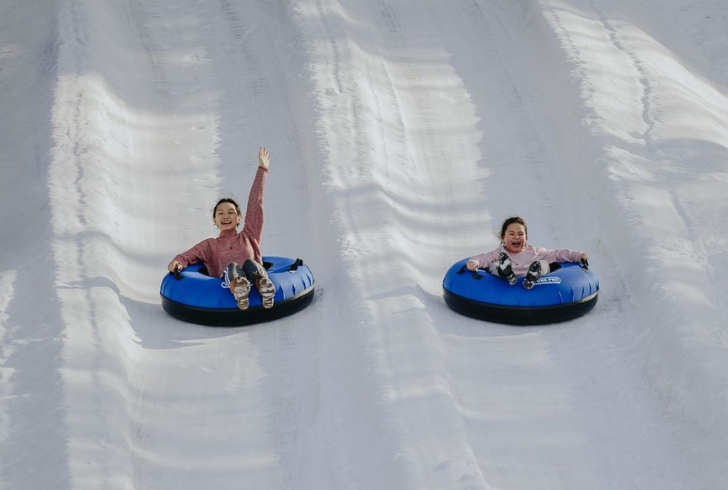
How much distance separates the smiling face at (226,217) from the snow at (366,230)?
29.7 inches

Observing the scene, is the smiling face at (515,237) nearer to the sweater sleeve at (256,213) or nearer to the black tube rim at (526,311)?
the black tube rim at (526,311)

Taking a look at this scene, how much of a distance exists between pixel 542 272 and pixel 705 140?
289 cm

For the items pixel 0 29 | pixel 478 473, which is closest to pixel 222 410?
pixel 478 473

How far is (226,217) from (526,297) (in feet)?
7.05

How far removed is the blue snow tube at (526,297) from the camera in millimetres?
6785

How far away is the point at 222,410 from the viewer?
6.12m

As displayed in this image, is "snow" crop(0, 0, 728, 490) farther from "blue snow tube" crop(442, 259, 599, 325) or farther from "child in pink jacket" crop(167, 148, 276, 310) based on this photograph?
"child in pink jacket" crop(167, 148, 276, 310)

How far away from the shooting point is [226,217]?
7.26 m

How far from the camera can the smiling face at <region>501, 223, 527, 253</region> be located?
706cm

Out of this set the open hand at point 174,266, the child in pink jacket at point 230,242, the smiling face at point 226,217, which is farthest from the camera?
the smiling face at point 226,217

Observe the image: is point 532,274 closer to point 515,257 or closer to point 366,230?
point 515,257

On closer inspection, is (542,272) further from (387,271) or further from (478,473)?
(478,473)

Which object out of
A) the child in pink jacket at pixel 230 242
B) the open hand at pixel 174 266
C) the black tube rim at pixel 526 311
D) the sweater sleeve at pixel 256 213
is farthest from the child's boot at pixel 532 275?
the open hand at pixel 174 266

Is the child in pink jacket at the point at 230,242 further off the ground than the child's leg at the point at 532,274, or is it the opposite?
the child in pink jacket at the point at 230,242
